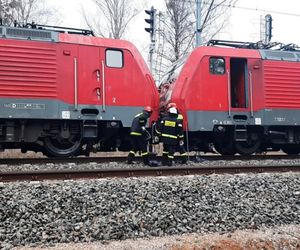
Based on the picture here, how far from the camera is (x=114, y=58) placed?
11.3 metres

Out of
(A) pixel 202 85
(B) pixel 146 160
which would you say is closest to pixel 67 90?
(B) pixel 146 160

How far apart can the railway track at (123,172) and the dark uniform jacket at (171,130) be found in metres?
1.67

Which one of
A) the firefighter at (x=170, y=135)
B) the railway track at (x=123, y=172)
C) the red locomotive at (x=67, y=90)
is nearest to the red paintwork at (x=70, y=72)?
the red locomotive at (x=67, y=90)

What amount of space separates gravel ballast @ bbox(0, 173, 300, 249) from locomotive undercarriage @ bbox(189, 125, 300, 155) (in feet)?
18.7

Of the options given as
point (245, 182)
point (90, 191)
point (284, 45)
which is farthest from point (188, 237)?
point (284, 45)

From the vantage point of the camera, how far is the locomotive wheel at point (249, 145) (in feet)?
40.2

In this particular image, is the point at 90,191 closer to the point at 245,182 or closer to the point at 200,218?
the point at 200,218

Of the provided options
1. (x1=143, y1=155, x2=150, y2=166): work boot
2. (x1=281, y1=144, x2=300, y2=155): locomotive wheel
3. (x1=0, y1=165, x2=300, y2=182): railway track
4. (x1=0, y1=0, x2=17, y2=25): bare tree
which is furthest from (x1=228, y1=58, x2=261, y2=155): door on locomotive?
(x1=0, y1=0, x2=17, y2=25): bare tree

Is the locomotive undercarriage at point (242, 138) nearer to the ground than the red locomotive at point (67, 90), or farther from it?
nearer to the ground

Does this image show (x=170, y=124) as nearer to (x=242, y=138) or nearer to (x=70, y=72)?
(x=242, y=138)

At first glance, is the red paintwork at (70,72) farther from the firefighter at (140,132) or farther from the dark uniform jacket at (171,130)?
the dark uniform jacket at (171,130)

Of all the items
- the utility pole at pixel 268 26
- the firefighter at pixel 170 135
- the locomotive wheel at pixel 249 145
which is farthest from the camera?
the utility pole at pixel 268 26

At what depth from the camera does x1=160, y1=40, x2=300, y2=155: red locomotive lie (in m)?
11.6

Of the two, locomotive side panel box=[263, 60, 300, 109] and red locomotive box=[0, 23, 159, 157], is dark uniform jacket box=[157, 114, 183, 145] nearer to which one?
red locomotive box=[0, 23, 159, 157]
